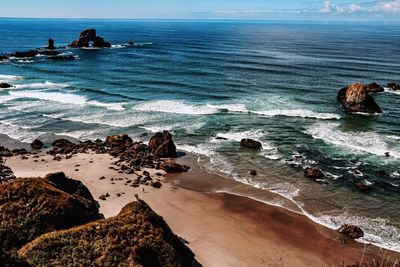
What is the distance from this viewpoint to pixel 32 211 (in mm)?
18531

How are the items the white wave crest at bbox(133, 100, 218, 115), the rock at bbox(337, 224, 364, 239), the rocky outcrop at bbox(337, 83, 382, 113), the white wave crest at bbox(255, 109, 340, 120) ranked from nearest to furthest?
the rock at bbox(337, 224, 364, 239) < the white wave crest at bbox(255, 109, 340, 120) < the rocky outcrop at bbox(337, 83, 382, 113) < the white wave crest at bbox(133, 100, 218, 115)

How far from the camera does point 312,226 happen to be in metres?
25.7

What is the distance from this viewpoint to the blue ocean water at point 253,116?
31078mm

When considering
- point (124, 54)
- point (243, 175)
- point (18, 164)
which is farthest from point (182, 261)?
point (124, 54)

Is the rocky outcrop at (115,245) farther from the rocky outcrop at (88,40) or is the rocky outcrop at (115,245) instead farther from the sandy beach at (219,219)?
the rocky outcrop at (88,40)

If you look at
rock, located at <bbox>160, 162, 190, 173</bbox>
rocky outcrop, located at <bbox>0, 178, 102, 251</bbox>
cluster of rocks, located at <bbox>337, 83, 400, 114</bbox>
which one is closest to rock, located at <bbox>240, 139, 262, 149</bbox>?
rock, located at <bbox>160, 162, 190, 173</bbox>

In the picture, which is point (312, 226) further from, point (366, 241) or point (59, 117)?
point (59, 117)

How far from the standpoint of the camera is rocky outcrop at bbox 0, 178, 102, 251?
17594mm

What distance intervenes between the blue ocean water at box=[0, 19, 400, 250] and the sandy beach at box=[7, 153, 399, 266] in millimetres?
2236

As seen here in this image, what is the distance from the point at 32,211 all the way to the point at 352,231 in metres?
19.6

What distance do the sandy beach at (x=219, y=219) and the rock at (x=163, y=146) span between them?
3110 millimetres

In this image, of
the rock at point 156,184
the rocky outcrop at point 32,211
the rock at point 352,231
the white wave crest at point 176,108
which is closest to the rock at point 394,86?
the white wave crest at point 176,108

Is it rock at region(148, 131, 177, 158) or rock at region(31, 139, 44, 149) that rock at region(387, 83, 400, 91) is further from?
rock at region(31, 139, 44, 149)

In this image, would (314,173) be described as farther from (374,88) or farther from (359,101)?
(374,88)
